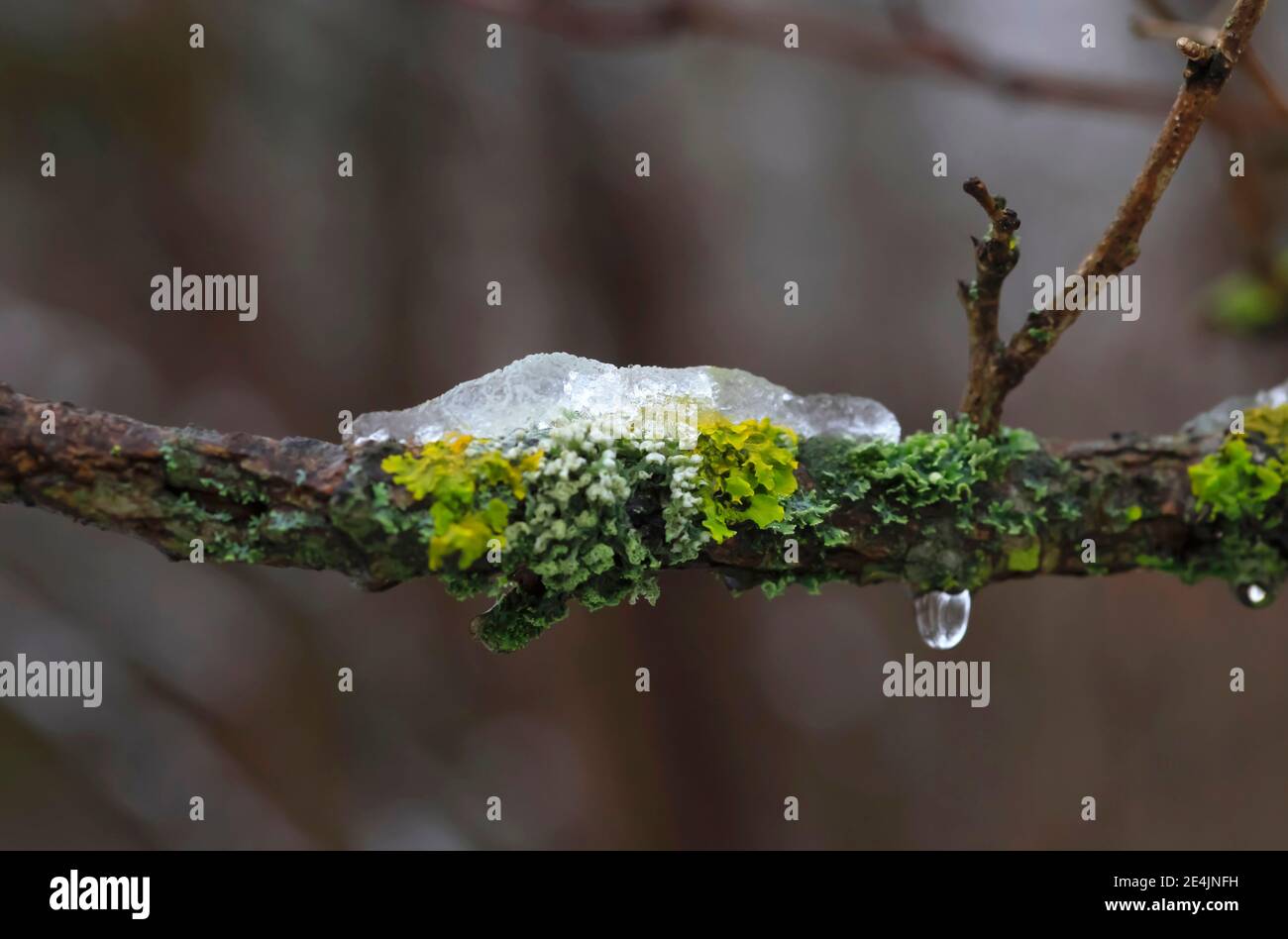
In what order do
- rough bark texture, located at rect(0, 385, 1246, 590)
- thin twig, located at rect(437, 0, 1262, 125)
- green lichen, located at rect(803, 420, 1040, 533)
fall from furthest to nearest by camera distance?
1. thin twig, located at rect(437, 0, 1262, 125)
2. green lichen, located at rect(803, 420, 1040, 533)
3. rough bark texture, located at rect(0, 385, 1246, 590)

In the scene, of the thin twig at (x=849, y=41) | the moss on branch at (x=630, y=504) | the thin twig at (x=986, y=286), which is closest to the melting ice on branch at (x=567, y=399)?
the moss on branch at (x=630, y=504)

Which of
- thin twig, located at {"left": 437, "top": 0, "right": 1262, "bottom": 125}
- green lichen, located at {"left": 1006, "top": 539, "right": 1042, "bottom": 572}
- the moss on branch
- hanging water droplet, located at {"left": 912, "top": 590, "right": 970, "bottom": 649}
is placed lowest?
hanging water droplet, located at {"left": 912, "top": 590, "right": 970, "bottom": 649}

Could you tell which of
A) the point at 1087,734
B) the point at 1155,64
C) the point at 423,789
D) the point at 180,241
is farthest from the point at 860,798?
the point at 180,241

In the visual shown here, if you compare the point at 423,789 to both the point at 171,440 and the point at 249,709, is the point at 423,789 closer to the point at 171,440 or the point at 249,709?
the point at 249,709

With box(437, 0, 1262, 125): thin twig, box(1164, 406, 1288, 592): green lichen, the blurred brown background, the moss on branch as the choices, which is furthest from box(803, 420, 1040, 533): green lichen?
the blurred brown background

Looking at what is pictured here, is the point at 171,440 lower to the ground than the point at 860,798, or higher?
higher

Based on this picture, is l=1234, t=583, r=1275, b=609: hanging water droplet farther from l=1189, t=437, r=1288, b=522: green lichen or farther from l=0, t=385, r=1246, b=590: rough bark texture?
l=0, t=385, r=1246, b=590: rough bark texture
